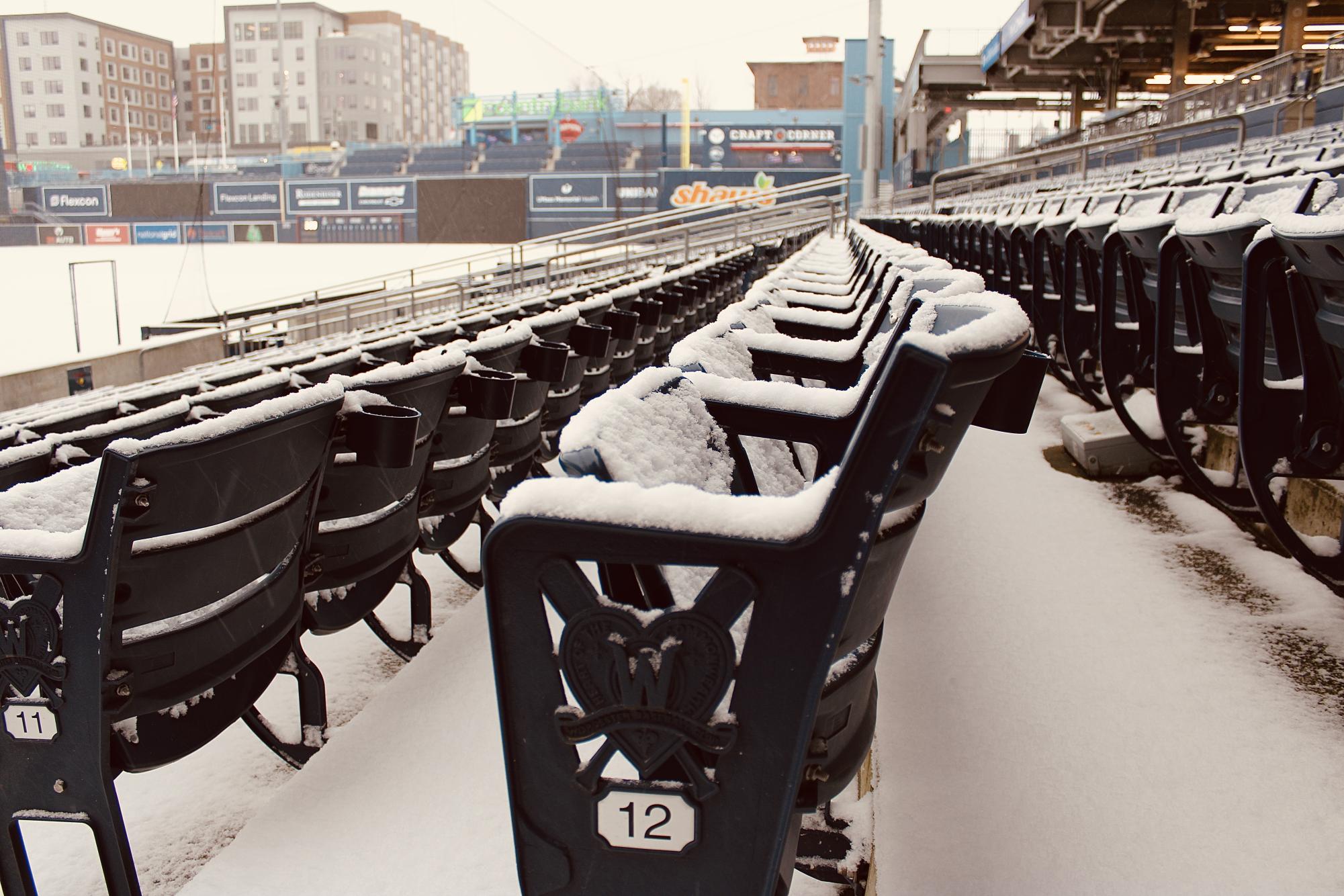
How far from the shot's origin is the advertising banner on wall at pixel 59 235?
2975cm

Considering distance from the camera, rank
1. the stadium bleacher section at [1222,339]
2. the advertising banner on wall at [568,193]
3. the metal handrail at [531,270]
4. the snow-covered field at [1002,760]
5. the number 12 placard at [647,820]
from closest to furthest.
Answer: the number 12 placard at [647,820] → the snow-covered field at [1002,760] → the stadium bleacher section at [1222,339] → the metal handrail at [531,270] → the advertising banner on wall at [568,193]

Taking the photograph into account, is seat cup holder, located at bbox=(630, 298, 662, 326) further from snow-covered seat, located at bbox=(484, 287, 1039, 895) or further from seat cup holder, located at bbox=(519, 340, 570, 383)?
snow-covered seat, located at bbox=(484, 287, 1039, 895)

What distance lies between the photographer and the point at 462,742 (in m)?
1.37

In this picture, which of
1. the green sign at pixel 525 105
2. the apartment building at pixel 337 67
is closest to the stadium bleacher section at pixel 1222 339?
the apartment building at pixel 337 67

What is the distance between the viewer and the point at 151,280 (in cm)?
2194

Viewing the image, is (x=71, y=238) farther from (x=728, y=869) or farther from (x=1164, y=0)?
(x=728, y=869)

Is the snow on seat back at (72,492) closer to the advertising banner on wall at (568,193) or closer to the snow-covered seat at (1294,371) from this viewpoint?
the snow-covered seat at (1294,371)

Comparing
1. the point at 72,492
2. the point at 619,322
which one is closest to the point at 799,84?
the point at 619,322

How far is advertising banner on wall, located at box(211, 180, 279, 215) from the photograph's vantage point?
94.6ft

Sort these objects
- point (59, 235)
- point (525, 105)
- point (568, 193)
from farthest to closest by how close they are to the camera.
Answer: point (525, 105), point (59, 235), point (568, 193)

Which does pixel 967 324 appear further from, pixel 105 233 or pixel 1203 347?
pixel 105 233

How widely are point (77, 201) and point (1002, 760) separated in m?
34.3

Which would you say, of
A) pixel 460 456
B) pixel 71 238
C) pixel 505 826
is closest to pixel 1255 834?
pixel 505 826

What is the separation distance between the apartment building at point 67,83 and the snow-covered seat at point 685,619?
27.2ft
